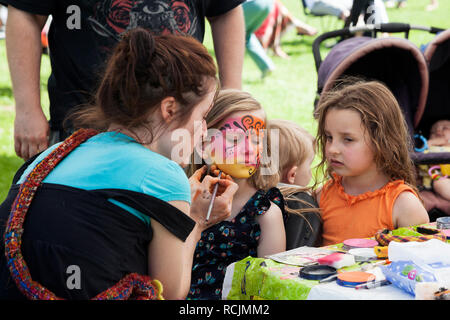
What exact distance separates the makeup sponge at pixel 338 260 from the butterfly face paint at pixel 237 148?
0.56m

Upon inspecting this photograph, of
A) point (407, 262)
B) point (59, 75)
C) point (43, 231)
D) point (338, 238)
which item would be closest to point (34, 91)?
point (59, 75)

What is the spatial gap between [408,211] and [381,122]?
0.38 meters

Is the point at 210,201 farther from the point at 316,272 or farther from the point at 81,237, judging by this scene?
the point at 81,237

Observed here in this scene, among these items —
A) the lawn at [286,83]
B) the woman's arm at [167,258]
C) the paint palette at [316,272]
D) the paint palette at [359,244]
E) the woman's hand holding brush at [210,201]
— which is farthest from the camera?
the lawn at [286,83]

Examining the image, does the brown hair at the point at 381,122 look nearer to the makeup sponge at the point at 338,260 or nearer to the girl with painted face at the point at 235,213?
the girl with painted face at the point at 235,213

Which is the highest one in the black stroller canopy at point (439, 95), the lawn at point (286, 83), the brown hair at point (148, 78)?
the brown hair at point (148, 78)

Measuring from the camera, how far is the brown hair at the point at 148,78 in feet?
4.79

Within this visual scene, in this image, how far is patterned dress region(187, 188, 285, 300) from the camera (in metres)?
2.18

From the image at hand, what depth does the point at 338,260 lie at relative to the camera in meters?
1.67

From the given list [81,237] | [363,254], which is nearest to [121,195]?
[81,237]

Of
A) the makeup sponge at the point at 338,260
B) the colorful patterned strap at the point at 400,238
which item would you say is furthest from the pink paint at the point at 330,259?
the colorful patterned strap at the point at 400,238

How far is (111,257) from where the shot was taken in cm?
137

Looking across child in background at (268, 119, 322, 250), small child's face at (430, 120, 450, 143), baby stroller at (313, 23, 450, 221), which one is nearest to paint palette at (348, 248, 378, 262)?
child in background at (268, 119, 322, 250)

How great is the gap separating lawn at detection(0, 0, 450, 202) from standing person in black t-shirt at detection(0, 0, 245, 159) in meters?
2.23
